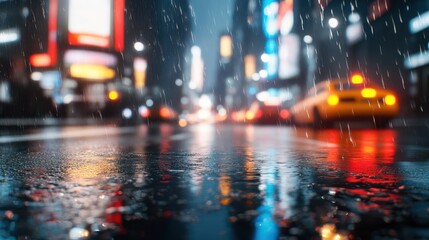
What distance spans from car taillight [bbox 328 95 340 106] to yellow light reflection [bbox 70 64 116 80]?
1140 inches

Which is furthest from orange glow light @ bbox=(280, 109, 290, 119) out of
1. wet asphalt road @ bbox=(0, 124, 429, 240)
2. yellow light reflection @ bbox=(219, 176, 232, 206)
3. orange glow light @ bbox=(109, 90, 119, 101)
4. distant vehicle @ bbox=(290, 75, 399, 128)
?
yellow light reflection @ bbox=(219, 176, 232, 206)

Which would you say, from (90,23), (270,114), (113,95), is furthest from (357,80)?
(90,23)

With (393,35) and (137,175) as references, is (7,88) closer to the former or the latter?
(393,35)

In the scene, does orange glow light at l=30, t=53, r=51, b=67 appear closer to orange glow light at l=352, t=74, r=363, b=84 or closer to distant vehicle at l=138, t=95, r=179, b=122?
distant vehicle at l=138, t=95, r=179, b=122

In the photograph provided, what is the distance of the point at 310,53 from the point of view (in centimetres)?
5944

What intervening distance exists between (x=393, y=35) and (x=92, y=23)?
2363cm

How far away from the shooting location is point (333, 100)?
47.8ft

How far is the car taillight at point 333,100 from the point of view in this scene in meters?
14.5

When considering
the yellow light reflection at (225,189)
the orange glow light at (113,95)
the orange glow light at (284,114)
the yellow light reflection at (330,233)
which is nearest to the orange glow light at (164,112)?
the orange glow light at (113,95)

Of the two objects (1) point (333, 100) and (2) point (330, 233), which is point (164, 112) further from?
(2) point (330, 233)

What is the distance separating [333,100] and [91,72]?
98.4 ft

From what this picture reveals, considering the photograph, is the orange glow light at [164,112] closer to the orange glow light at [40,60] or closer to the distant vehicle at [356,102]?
the orange glow light at [40,60]

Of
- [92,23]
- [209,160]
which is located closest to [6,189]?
[209,160]

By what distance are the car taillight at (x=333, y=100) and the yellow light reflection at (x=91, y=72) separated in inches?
1140
